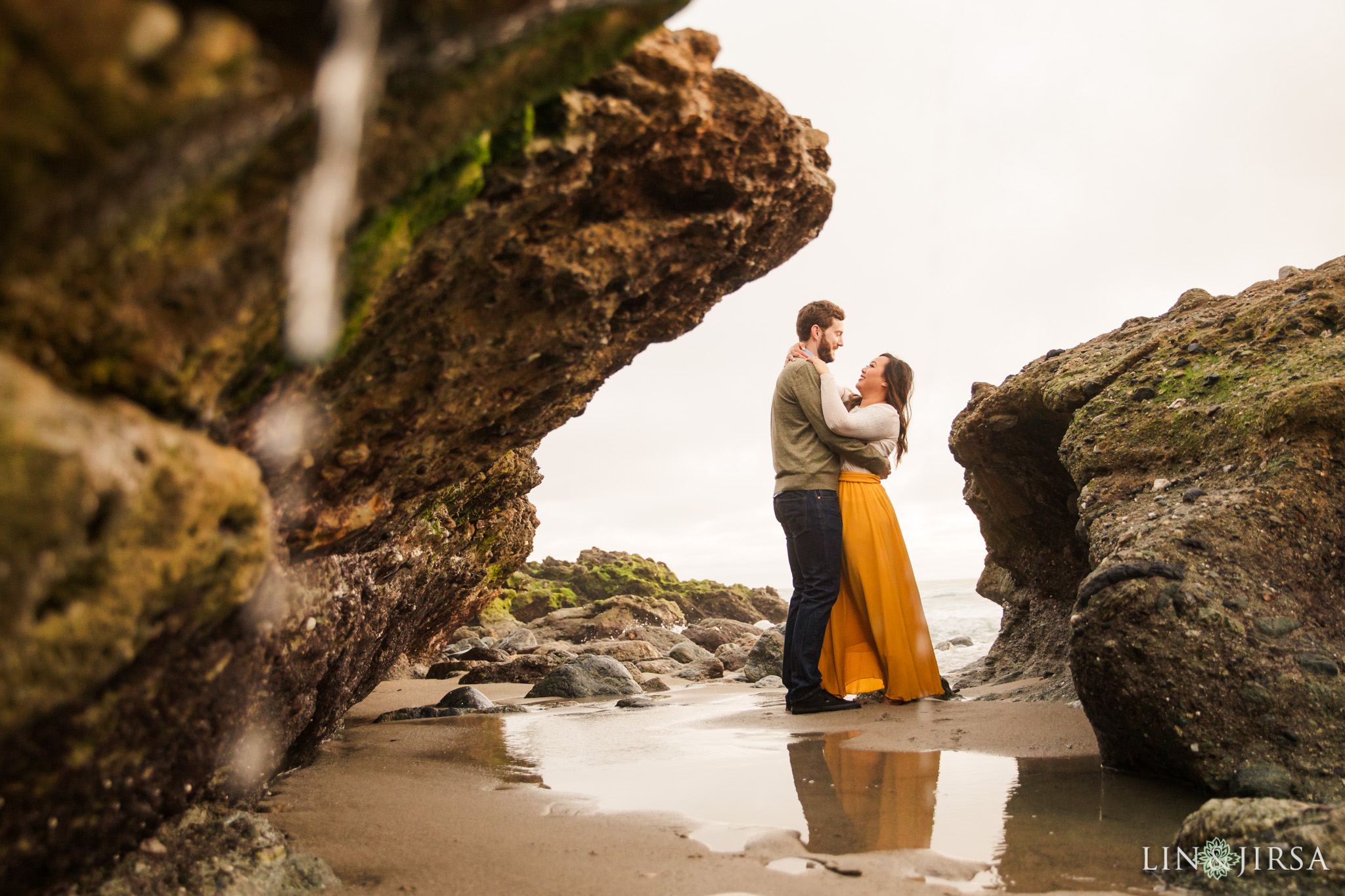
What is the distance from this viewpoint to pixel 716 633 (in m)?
16.4

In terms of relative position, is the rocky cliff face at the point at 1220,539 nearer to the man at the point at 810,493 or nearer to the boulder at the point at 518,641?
the man at the point at 810,493

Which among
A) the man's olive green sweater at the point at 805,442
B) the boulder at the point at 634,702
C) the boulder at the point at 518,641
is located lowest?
the boulder at the point at 518,641

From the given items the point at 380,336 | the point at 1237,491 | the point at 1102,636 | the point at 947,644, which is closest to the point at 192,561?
the point at 380,336

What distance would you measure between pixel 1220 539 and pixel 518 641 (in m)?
12.4

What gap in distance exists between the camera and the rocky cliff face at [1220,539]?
9.20ft

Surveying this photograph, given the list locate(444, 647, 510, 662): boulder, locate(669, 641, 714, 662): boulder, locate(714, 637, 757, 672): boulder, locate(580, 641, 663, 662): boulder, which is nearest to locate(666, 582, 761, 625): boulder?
locate(714, 637, 757, 672): boulder

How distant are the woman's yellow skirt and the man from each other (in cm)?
15

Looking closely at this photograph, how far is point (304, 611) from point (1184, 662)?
3.11 m

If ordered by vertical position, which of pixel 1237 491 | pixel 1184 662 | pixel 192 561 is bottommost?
pixel 1184 662

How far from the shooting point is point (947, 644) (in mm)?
14922

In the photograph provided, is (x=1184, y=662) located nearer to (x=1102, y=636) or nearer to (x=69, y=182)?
(x=1102, y=636)

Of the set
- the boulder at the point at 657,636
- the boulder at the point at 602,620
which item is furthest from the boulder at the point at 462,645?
the boulder at the point at 657,636

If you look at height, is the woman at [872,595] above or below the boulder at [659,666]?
above

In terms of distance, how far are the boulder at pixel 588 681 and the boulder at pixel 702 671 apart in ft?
6.59
